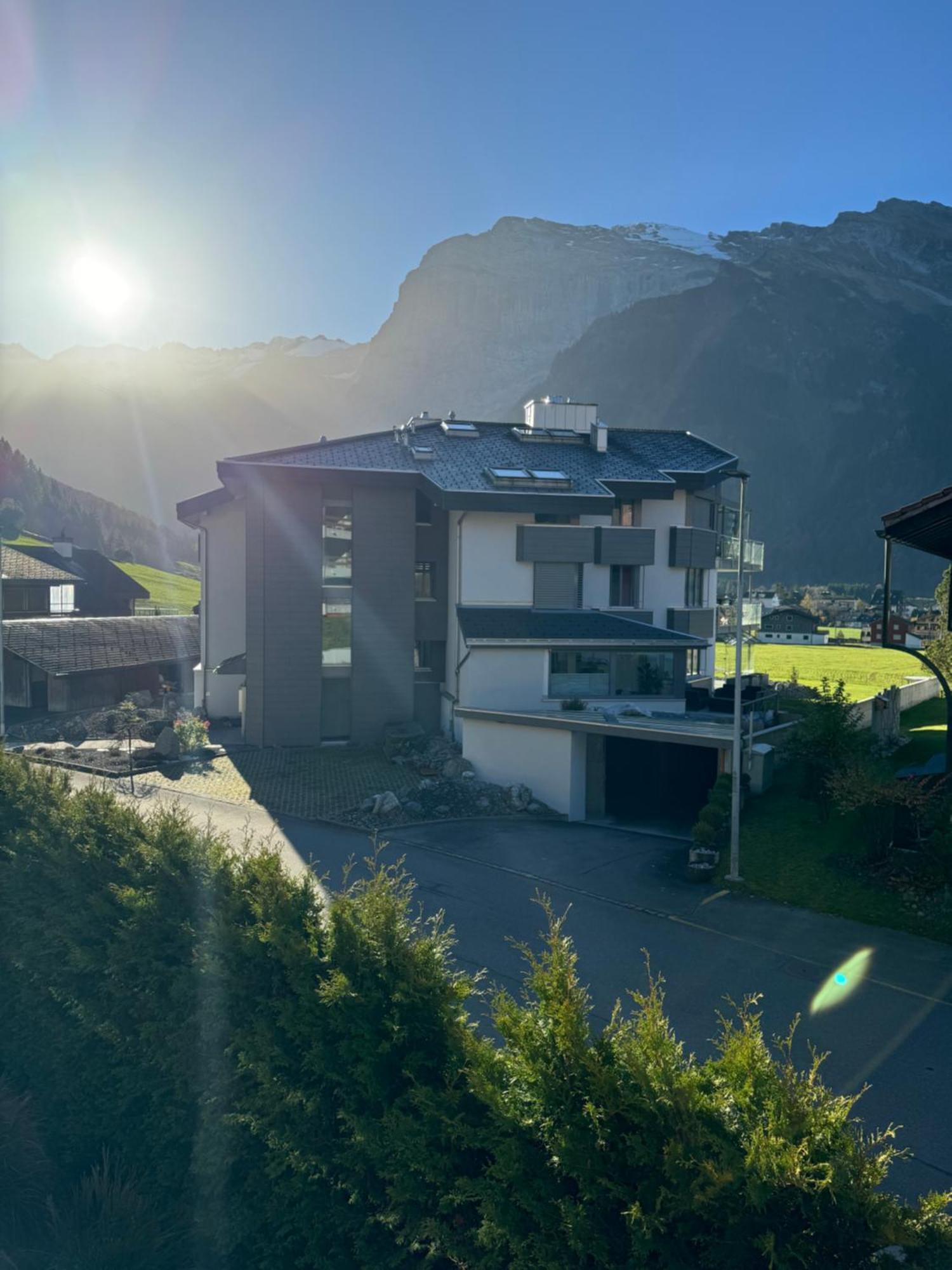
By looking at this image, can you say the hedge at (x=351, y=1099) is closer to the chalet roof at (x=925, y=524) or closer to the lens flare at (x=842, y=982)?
the lens flare at (x=842, y=982)

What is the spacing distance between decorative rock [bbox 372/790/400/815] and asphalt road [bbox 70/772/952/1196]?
→ 105 cm

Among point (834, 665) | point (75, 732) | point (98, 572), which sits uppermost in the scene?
point (98, 572)

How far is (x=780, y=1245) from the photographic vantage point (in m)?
5.42

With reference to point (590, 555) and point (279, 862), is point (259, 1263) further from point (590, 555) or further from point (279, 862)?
point (590, 555)

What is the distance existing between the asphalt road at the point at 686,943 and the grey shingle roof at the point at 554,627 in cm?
733

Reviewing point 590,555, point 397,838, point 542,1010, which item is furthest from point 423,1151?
point 590,555

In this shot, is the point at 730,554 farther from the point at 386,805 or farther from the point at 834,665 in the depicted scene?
the point at 834,665

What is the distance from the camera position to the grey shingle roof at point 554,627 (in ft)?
100

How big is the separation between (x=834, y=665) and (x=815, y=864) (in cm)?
5200

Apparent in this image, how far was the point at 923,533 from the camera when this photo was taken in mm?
19156

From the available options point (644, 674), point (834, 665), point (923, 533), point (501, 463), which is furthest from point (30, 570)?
point (834, 665)

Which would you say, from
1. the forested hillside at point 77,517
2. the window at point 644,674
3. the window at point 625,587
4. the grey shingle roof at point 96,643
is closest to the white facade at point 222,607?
the grey shingle roof at point 96,643

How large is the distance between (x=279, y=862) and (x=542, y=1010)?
14.7 ft

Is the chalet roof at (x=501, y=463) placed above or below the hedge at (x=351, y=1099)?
above
